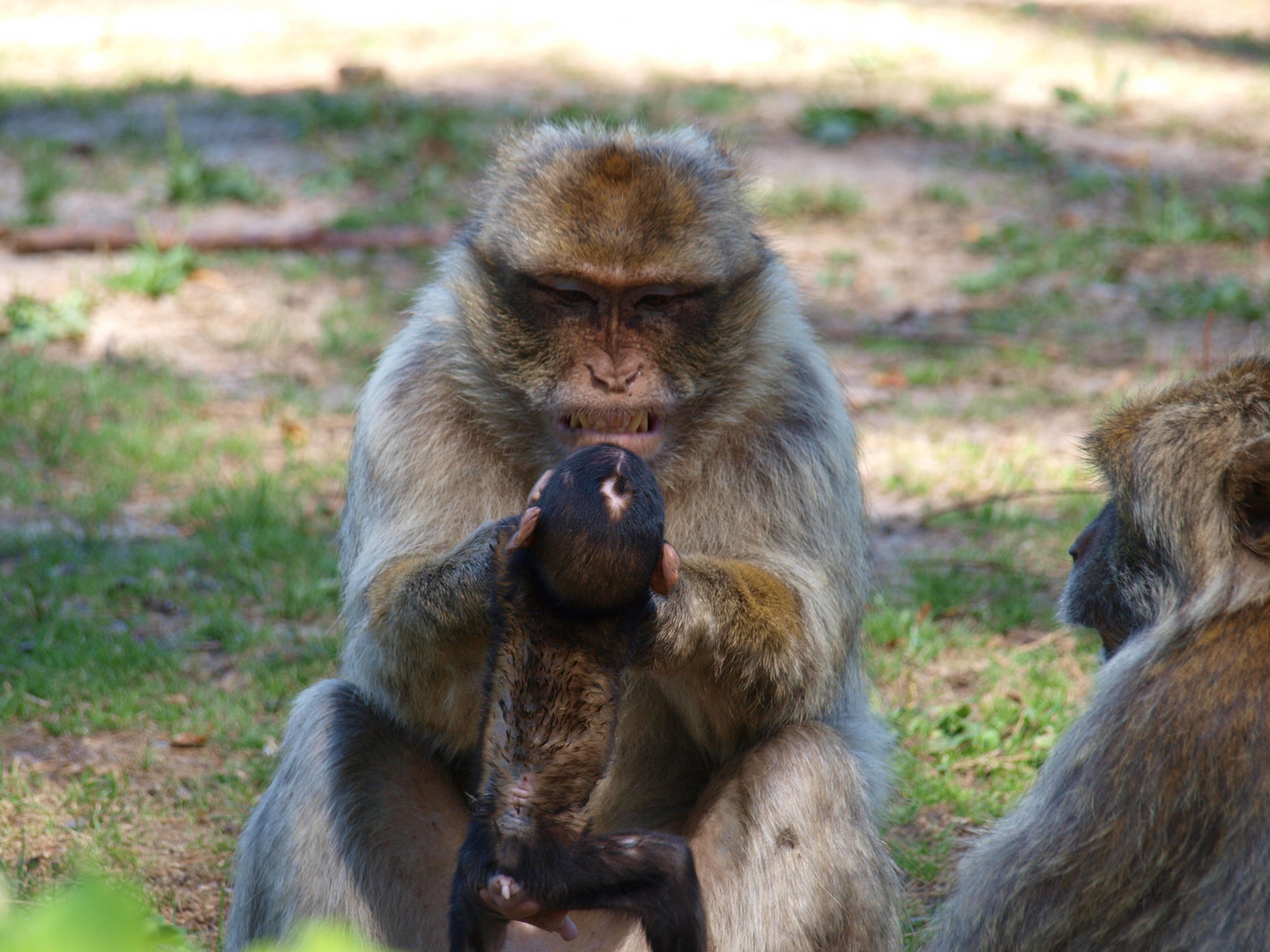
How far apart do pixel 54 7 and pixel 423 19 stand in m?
4.07

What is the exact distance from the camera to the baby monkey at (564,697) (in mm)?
2719

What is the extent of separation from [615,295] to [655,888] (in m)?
1.29

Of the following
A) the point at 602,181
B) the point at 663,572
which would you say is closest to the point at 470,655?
the point at 663,572

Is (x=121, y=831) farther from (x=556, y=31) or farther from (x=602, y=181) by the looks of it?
(x=556, y=31)

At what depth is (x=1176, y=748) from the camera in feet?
8.81

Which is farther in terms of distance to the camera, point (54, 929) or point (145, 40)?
point (145, 40)

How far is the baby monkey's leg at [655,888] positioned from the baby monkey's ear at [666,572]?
51 cm

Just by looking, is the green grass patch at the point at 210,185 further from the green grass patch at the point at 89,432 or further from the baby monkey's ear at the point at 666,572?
the baby monkey's ear at the point at 666,572

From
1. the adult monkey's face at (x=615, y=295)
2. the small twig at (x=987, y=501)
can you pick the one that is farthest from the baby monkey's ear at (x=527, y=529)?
the small twig at (x=987, y=501)

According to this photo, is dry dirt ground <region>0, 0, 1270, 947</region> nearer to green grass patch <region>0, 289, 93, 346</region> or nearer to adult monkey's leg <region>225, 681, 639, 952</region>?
green grass patch <region>0, 289, 93, 346</region>

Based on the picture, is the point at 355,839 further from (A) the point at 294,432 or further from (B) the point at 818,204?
(B) the point at 818,204

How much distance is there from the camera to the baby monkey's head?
2.69m

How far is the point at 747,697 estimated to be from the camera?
10.6ft

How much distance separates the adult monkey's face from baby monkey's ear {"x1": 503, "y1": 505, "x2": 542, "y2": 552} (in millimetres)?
440
